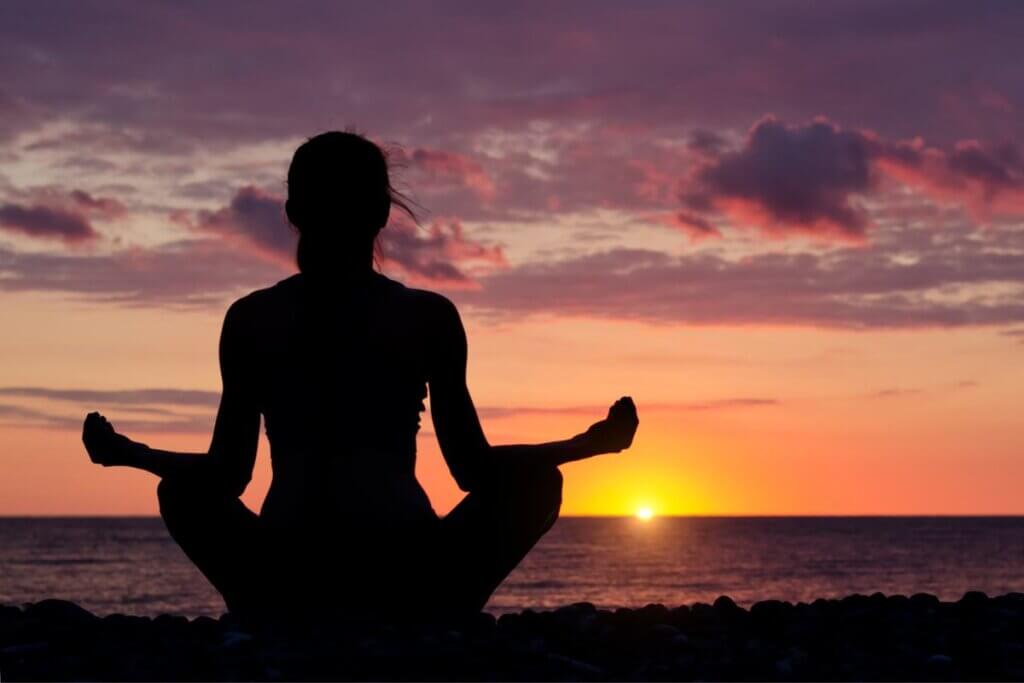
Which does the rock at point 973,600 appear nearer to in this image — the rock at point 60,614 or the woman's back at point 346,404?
the woman's back at point 346,404

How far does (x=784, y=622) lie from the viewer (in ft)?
23.1

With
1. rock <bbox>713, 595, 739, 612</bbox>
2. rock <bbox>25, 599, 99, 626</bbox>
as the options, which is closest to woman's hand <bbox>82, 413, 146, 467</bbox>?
rock <bbox>25, 599, 99, 626</bbox>

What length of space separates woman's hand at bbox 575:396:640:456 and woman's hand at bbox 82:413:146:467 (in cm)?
209

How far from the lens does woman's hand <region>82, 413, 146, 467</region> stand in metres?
6.23

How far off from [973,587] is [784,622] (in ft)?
284

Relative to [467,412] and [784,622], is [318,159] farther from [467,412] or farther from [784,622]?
[784,622]

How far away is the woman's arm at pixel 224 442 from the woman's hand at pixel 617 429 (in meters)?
1.58

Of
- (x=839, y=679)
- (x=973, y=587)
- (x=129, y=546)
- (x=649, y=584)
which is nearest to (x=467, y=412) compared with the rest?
(x=839, y=679)

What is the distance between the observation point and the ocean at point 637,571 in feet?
242

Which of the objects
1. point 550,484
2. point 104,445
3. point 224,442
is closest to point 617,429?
point 550,484

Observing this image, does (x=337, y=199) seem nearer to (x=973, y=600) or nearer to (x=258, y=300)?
(x=258, y=300)

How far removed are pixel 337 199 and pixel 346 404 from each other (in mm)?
921

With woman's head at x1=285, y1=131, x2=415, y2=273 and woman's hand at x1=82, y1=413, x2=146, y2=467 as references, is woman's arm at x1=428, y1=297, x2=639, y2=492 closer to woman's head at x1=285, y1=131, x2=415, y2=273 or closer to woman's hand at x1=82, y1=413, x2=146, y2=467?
woman's head at x1=285, y1=131, x2=415, y2=273

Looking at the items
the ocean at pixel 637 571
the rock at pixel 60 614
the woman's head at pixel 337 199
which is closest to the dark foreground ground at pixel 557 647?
the rock at pixel 60 614
